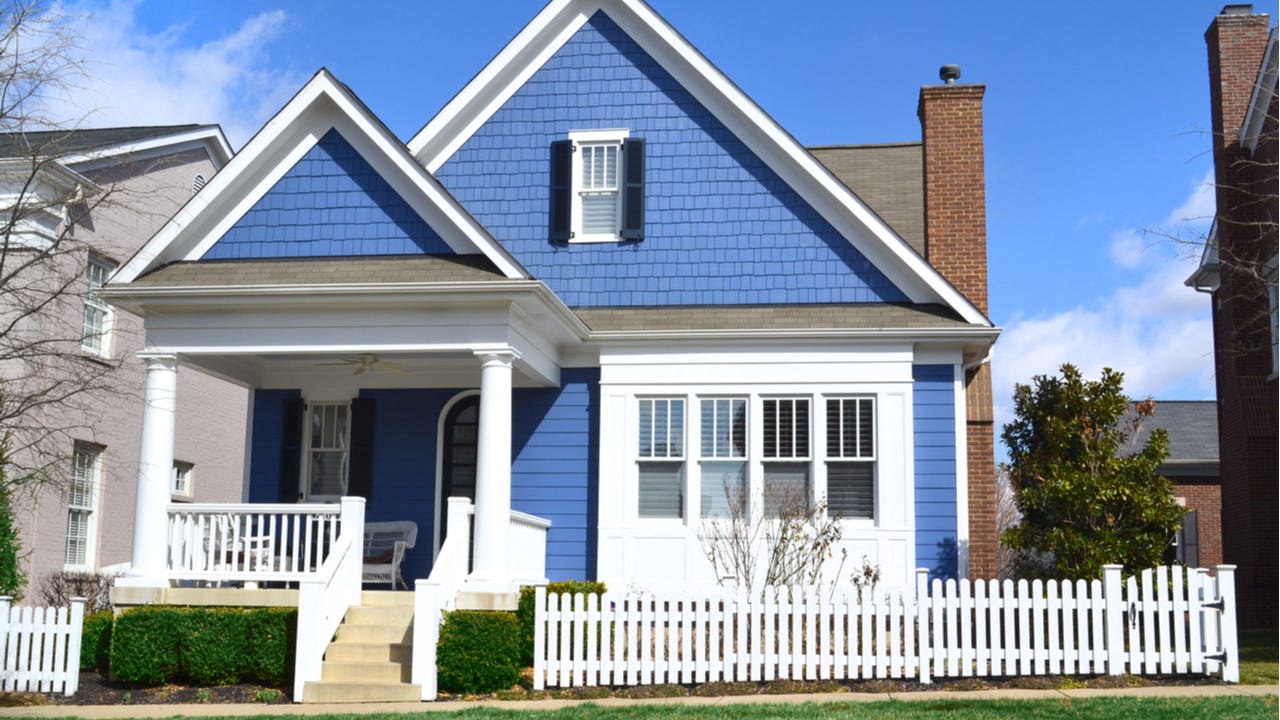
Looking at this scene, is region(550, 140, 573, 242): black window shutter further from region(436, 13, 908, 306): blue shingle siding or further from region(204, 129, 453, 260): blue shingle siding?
region(204, 129, 453, 260): blue shingle siding

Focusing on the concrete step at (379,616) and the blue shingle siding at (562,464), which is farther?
the blue shingle siding at (562,464)

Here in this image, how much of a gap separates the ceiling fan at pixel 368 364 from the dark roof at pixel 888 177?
297 inches

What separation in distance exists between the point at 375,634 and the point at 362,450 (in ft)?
12.8

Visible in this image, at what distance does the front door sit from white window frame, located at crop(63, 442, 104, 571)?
25.9ft

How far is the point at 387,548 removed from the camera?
1602 cm

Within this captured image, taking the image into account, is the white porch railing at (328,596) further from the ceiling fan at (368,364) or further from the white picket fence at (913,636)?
the ceiling fan at (368,364)

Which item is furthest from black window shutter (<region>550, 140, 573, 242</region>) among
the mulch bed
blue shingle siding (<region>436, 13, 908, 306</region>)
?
the mulch bed

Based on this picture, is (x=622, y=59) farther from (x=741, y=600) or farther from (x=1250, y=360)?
(x=1250, y=360)

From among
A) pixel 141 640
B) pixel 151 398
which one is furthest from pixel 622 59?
pixel 141 640

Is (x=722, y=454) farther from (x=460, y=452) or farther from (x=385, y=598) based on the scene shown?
(x=385, y=598)

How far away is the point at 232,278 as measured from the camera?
1427cm

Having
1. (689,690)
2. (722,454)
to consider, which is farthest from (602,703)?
(722,454)

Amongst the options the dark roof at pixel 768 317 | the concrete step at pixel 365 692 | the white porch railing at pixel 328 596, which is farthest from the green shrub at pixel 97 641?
the dark roof at pixel 768 317

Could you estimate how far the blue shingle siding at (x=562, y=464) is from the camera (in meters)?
15.9
